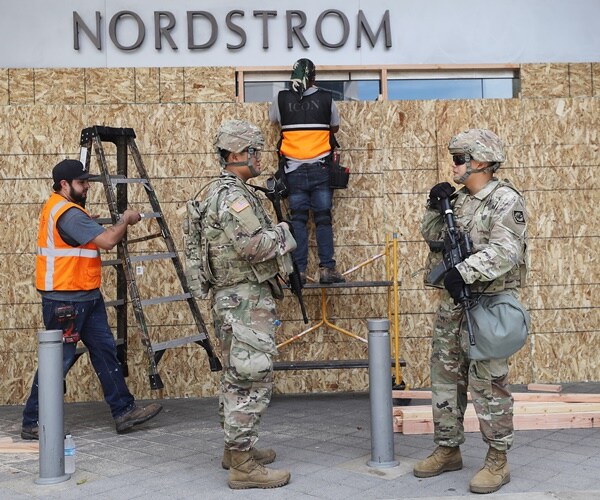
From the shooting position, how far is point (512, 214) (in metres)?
4.59

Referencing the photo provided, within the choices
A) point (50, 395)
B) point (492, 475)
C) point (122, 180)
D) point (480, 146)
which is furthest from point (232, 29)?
point (492, 475)

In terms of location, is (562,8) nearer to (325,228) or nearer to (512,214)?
(325,228)

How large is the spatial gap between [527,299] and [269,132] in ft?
10.5

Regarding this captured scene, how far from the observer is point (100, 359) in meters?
6.30

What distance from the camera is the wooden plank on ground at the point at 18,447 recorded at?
18.9ft

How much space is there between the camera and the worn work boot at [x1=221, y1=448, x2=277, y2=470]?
203 inches

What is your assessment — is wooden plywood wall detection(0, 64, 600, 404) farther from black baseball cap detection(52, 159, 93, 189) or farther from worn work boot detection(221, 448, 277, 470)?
worn work boot detection(221, 448, 277, 470)

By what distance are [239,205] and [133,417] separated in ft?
7.90

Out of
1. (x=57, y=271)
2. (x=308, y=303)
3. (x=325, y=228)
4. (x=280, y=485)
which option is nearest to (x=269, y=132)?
(x=325, y=228)

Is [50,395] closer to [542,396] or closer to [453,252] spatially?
[453,252]

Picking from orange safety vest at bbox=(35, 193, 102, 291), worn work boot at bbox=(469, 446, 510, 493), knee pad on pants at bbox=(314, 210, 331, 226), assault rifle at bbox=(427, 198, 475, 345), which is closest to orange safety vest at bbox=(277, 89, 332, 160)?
knee pad on pants at bbox=(314, 210, 331, 226)

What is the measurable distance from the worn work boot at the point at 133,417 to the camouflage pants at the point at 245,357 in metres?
1.56

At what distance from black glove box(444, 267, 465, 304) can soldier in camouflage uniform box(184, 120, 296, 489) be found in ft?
3.45

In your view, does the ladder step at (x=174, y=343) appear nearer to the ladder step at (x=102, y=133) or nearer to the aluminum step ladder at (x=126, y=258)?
the aluminum step ladder at (x=126, y=258)
